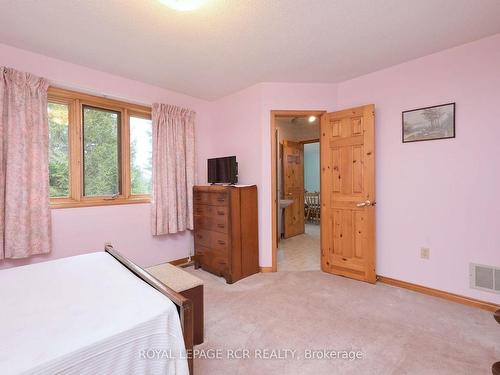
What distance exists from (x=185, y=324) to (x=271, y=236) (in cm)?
222

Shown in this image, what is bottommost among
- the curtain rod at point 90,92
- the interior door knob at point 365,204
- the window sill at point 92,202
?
the interior door knob at point 365,204

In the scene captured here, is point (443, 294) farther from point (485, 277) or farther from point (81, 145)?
point (81, 145)

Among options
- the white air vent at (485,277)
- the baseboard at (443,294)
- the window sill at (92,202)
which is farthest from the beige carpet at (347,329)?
the window sill at (92,202)

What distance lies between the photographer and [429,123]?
2559 mm

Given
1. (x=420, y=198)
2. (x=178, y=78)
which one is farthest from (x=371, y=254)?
(x=178, y=78)

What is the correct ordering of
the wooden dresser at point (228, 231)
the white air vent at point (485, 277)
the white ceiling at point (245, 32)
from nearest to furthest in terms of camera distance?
the white ceiling at point (245, 32) → the white air vent at point (485, 277) → the wooden dresser at point (228, 231)

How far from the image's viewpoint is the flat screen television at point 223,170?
10.6ft

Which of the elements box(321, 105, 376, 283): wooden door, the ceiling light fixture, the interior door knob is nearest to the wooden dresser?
box(321, 105, 376, 283): wooden door

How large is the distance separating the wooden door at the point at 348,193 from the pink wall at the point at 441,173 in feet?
0.74

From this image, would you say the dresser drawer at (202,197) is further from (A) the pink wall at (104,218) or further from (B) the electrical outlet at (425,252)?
(B) the electrical outlet at (425,252)

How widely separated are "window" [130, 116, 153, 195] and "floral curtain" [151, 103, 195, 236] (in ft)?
0.55

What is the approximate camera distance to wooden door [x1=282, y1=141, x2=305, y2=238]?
5.17 meters

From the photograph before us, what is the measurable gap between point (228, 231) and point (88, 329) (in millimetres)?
2030

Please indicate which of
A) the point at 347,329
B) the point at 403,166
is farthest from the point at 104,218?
the point at 403,166
